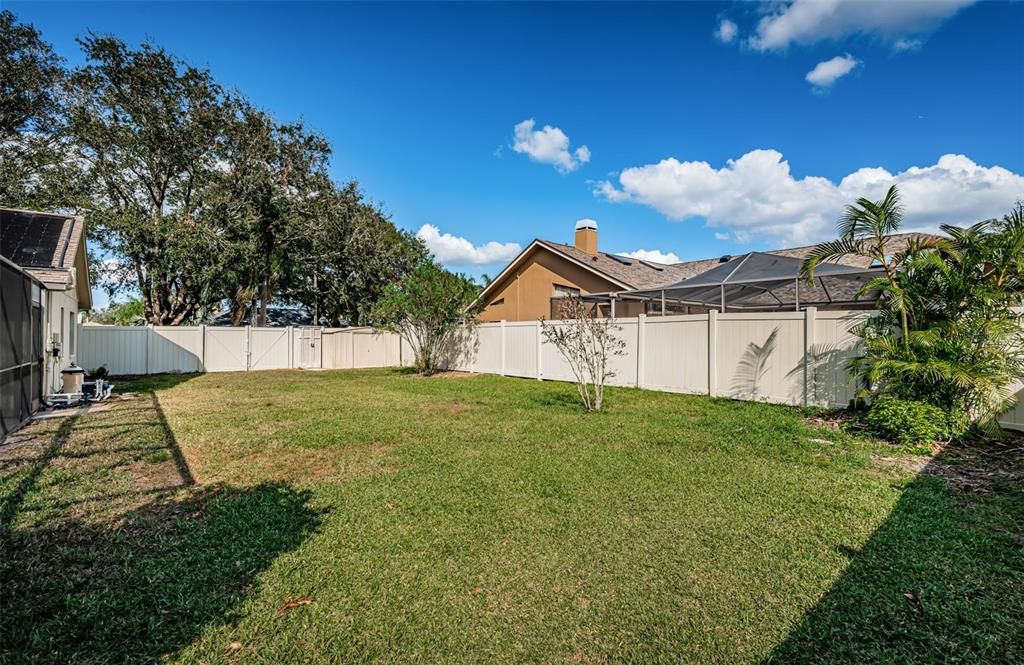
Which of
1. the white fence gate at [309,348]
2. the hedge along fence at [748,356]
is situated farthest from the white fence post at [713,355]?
the white fence gate at [309,348]

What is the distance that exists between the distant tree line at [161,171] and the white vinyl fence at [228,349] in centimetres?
265

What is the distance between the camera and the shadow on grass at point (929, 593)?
6.78ft

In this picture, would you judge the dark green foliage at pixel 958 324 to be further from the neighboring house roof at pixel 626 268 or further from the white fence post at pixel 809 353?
the neighboring house roof at pixel 626 268

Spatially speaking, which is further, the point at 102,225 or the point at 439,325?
the point at 102,225

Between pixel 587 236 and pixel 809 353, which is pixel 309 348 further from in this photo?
pixel 809 353

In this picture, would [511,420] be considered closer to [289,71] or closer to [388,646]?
[388,646]

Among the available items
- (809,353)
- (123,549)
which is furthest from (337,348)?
(123,549)

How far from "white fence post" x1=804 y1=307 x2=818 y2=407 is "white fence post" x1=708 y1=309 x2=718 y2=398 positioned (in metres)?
1.58

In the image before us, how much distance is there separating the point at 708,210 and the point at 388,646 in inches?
861

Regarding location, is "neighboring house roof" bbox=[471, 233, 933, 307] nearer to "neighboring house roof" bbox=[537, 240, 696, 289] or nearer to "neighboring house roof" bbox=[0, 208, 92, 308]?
"neighboring house roof" bbox=[537, 240, 696, 289]

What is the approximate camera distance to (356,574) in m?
2.69

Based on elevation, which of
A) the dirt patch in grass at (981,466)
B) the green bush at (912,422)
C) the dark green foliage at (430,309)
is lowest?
the dirt patch in grass at (981,466)

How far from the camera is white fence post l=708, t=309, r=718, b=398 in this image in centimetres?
906

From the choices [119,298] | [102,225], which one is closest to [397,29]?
[102,225]
